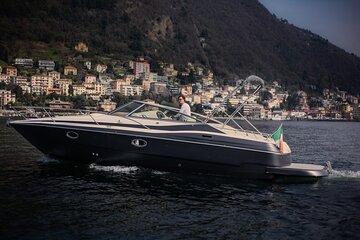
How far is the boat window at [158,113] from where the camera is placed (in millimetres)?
14070

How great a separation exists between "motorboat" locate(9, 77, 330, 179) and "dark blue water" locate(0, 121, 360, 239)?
14.7 inches

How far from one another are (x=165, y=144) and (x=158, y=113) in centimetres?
131

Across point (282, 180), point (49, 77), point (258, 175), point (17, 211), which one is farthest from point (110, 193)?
point (49, 77)

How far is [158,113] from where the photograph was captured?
14258mm

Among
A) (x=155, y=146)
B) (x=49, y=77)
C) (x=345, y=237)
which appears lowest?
(x=345, y=237)

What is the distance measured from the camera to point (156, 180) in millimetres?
13086

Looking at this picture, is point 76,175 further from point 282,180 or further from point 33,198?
point 282,180

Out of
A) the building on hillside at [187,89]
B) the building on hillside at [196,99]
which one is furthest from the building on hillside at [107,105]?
the building on hillside at [187,89]

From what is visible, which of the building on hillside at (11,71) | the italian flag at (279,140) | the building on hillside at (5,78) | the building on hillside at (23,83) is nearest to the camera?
the italian flag at (279,140)

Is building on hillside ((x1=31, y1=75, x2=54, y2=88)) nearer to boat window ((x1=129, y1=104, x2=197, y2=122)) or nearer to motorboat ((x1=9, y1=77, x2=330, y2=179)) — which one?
motorboat ((x1=9, y1=77, x2=330, y2=179))

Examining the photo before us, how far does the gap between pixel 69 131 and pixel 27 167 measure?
2.79m

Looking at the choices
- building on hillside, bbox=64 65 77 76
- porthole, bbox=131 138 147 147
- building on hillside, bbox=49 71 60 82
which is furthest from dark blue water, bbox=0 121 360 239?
building on hillside, bbox=64 65 77 76

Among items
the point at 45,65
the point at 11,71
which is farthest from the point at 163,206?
the point at 45,65

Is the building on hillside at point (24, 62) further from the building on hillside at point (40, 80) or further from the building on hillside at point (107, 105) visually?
the building on hillside at point (107, 105)
